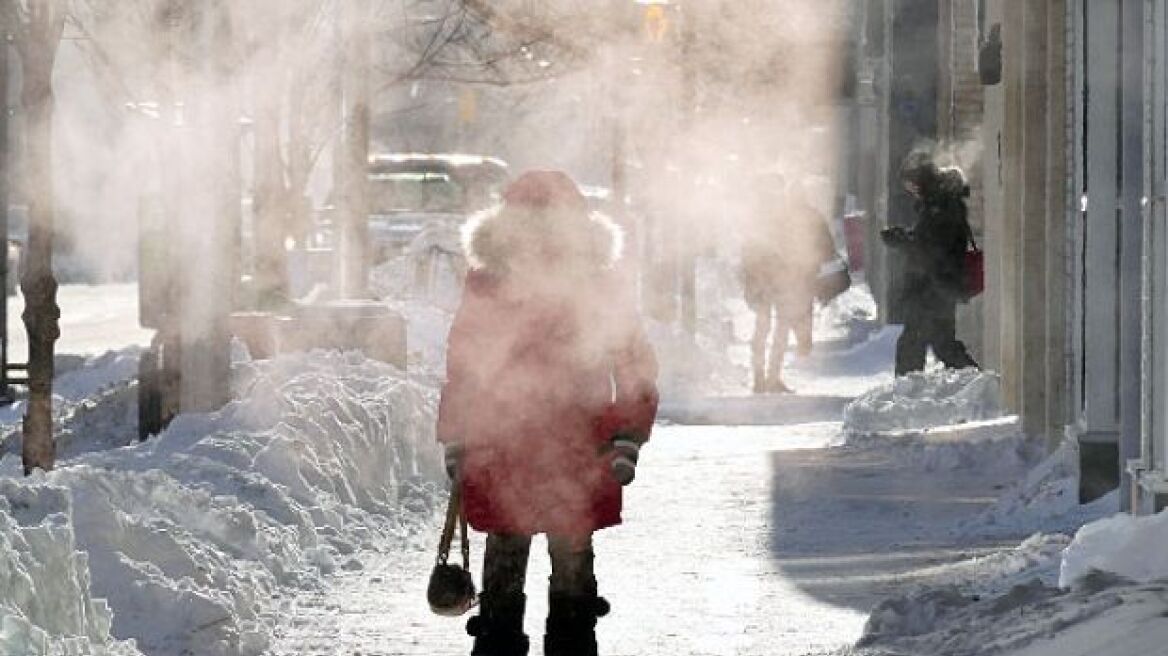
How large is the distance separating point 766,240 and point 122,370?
17.1ft

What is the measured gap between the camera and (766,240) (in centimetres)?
2303

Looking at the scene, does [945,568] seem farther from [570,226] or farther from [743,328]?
[743,328]

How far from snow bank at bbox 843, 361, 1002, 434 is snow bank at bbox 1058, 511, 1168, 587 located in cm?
908

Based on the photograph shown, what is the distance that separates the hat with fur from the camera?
8.09 meters

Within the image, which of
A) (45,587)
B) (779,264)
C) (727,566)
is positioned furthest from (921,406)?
(45,587)

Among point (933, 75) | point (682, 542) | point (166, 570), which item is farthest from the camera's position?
point (933, 75)

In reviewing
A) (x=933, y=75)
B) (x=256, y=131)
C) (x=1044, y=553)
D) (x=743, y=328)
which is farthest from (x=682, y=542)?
(x=743, y=328)

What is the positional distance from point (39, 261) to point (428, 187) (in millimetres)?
26572

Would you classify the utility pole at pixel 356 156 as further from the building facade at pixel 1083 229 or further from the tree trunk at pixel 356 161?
the building facade at pixel 1083 229

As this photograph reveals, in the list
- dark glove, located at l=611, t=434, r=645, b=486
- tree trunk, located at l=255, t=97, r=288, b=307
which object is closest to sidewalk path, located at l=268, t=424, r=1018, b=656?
dark glove, located at l=611, t=434, r=645, b=486

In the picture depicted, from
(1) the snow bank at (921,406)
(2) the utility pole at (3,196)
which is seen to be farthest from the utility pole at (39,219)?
(2) the utility pole at (3,196)

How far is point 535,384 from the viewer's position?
26.5 feet

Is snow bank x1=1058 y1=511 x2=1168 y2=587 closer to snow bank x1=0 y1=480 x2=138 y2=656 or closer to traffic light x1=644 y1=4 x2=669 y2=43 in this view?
snow bank x1=0 y1=480 x2=138 y2=656

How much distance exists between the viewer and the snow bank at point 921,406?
1812cm
